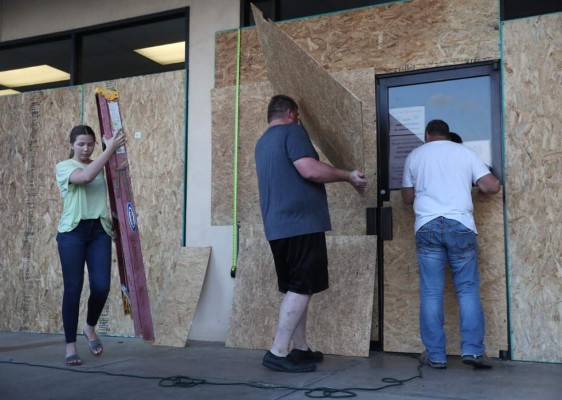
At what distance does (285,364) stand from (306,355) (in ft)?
1.24

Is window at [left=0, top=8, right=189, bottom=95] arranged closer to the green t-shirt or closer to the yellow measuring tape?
the yellow measuring tape

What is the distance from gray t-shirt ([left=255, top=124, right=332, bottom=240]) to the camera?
4.16 m

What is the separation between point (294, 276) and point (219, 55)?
261cm

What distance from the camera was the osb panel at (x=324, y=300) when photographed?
16.3ft

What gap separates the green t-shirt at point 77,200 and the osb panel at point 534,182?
293cm

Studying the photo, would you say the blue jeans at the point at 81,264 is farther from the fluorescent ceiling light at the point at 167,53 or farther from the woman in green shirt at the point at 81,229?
the fluorescent ceiling light at the point at 167,53

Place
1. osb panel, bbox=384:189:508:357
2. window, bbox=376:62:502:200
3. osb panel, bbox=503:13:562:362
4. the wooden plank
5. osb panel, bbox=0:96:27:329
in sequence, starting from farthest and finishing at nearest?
osb panel, bbox=0:96:27:329
the wooden plank
window, bbox=376:62:502:200
osb panel, bbox=384:189:508:357
osb panel, bbox=503:13:562:362

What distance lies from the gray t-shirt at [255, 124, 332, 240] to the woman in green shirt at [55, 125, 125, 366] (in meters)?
1.15

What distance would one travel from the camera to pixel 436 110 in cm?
510

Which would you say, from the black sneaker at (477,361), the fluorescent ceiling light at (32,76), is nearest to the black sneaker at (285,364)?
the black sneaker at (477,361)

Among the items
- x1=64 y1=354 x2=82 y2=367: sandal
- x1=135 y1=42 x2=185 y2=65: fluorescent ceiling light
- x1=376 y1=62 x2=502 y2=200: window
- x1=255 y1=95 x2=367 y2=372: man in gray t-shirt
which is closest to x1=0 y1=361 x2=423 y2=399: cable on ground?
x1=64 y1=354 x2=82 y2=367: sandal

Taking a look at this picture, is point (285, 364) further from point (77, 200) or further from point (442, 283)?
point (77, 200)

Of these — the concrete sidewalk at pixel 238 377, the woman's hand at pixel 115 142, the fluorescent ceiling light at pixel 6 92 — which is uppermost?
the fluorescent ceiling light at pixel 6 92

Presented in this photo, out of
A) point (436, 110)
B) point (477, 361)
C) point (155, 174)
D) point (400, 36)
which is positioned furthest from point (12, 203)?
point (477, 361)
